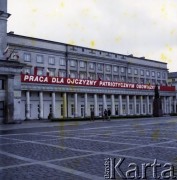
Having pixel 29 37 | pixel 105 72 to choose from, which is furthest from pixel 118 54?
pixel 29 37

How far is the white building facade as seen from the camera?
49.2 meters

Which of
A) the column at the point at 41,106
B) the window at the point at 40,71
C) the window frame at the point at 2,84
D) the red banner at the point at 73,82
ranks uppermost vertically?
the window at the point at 40,71

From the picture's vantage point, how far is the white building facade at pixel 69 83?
49188 millimetres

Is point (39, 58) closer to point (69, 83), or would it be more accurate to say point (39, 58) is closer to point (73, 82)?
point (73, 82)

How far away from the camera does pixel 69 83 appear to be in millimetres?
57094

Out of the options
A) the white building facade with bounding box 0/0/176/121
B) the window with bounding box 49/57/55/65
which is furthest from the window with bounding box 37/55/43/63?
the window with bounding box 49/57/55/65

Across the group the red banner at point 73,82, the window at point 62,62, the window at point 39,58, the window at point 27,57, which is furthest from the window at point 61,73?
the red banner at point 73,82

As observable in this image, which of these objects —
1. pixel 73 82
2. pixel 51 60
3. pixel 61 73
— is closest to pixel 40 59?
pixel 51 60

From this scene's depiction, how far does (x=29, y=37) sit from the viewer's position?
201ft

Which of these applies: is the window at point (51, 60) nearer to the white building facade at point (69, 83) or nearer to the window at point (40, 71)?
the white building facade at point (69, 83)

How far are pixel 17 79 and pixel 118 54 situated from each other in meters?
46.9

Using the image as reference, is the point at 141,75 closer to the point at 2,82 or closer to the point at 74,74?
the point at 74,74

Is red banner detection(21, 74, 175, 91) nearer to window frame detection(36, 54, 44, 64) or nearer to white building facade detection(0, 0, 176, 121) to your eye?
white building facade detection(0, 0, 176, 121)

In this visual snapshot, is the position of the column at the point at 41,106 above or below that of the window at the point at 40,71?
below
